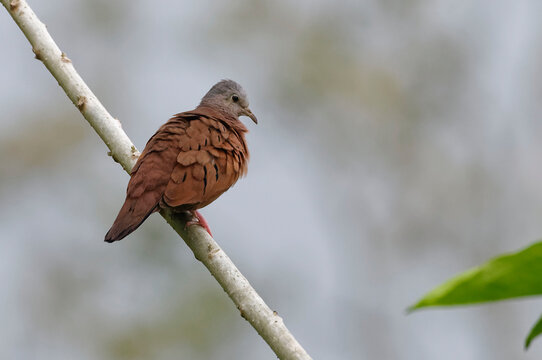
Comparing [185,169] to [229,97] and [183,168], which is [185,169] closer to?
[183,168]

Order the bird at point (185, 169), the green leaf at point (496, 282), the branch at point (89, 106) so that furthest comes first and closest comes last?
the bird at point (185, 169), the branch at point (89, 106), the green leaf at point (496, 282)

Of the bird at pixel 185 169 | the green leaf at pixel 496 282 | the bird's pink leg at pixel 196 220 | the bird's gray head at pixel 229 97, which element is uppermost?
the bird's gray head at pixel 229 97

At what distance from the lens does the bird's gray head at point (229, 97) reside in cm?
488

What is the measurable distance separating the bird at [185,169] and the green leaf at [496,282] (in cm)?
247

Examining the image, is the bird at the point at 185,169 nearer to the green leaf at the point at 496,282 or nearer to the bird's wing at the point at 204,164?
the bird's wing at the point at 204,164

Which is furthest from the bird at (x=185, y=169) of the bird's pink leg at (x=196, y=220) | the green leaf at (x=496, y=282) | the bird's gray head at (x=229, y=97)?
the green leaf at (x=496, y=282)

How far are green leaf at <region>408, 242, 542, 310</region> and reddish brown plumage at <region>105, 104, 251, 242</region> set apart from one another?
2.54m

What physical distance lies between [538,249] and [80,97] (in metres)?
2.60

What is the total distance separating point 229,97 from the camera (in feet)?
16.1

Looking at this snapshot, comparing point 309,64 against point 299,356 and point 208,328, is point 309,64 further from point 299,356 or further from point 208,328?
point 299,356

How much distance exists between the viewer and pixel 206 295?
866 cm

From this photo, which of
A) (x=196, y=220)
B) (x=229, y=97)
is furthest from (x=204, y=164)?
(x=229, y=97)

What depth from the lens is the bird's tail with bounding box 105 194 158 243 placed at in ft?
10.2

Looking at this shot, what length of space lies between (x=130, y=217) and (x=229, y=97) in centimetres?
192
